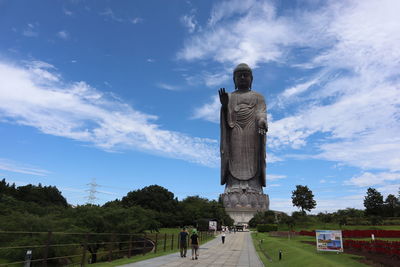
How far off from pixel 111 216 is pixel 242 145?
1520 inches

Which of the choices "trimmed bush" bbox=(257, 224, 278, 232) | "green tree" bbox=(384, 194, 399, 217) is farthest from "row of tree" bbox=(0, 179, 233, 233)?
"green tree" bbox=(384, 194, 399, 217)

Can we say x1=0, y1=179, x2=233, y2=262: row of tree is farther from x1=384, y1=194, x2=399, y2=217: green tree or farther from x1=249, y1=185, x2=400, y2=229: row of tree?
x1=384, y1=194, x2=399, y2=217: green tree

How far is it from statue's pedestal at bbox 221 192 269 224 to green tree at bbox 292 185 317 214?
679cm

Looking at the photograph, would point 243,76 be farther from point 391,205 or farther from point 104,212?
point 104,212

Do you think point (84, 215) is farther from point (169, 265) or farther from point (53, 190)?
point (53, 190)

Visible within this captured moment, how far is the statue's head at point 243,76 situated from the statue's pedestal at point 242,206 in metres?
19.0

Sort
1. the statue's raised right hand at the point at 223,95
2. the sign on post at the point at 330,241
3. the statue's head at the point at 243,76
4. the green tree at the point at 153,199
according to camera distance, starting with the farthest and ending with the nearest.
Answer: the statue's head at the point at 243,76, the green tree at the point at 153,199, the statue's raised right hand at the point at 223,95, the sign on post at the point at 330,241

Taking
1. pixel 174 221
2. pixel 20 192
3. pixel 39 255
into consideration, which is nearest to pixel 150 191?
pixel 174 221

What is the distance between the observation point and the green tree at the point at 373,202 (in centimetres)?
4362

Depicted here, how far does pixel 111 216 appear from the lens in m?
19.0

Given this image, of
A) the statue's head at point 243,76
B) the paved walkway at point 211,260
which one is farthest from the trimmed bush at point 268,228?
the statue's head at point 243,76

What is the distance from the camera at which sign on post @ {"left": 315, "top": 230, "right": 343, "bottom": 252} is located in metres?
11.8

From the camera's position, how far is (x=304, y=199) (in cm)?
5100

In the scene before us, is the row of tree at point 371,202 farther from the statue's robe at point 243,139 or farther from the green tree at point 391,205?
the statue's robe at point 243,139
